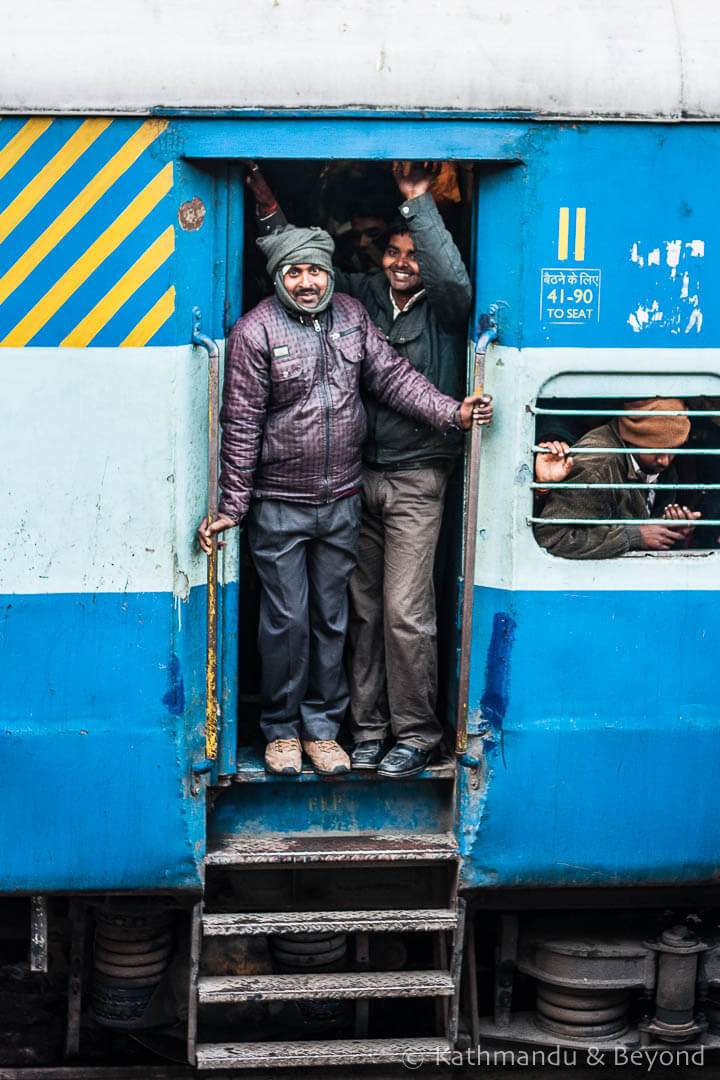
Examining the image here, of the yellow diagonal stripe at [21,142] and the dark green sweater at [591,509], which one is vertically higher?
the yellow diagonal stripe at [21,142]

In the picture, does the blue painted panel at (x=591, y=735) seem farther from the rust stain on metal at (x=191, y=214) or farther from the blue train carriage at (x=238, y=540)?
the rust stain on metal at (x=191, y=214)

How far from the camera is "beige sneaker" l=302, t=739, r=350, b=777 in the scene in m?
4.29

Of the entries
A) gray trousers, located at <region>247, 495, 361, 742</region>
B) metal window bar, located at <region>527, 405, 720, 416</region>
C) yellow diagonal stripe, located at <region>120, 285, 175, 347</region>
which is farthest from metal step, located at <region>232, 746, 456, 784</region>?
yellow diagonal stripe, located at <region>120, 285, 175, 347</region>

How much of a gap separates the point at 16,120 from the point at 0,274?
44cm

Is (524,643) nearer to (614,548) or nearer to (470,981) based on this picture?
(614,548)

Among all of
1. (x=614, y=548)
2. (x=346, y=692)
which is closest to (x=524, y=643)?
(x=614, y=548)

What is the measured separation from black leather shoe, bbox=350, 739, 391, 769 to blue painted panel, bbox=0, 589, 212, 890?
22.2 inches

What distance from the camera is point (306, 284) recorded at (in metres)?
4.09

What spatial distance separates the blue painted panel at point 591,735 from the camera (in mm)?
4121

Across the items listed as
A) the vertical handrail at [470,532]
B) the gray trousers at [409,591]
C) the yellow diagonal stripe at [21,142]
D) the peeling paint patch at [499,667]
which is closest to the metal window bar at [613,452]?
the vertical handrail at [470,532]

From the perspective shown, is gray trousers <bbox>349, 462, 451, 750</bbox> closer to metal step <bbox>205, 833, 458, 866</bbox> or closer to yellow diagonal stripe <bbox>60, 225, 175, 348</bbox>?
metal step <bbox>205, 833, 458, 866</bbox>

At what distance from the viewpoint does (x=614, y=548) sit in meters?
4.11

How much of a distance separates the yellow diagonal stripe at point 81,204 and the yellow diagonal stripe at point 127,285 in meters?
0.20

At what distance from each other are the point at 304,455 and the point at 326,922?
4.85 ft
